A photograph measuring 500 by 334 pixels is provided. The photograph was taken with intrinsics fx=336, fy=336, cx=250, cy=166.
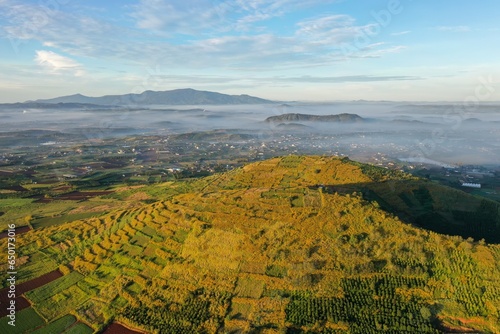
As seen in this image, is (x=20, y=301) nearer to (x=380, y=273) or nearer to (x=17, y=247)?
(x=17, y=247)

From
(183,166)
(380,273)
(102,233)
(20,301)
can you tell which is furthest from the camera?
(183,166)

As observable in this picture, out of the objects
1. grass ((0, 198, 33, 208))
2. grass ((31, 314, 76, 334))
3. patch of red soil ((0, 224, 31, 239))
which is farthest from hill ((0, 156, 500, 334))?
grass ((0, 198, 33, 208))

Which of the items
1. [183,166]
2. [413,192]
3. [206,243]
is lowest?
[183,166]

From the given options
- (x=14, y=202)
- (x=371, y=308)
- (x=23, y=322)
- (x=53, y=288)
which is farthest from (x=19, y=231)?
(x=371, y=308)

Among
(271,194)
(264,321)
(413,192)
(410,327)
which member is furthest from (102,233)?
(413,192)

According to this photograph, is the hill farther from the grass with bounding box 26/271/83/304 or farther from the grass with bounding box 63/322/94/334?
the grass with bounding box 63/322/94/334
